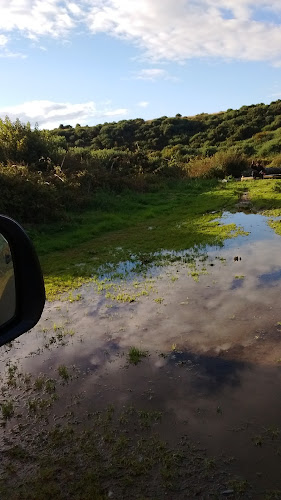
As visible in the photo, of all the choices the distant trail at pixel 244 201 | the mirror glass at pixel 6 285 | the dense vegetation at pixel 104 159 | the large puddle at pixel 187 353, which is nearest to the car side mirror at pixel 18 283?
the mirror glass at pixel 6 285

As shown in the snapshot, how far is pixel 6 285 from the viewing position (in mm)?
1688

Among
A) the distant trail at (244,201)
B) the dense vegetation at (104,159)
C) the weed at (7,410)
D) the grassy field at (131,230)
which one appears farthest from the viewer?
the distant trail at (244,201)

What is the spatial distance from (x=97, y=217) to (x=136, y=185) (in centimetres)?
715

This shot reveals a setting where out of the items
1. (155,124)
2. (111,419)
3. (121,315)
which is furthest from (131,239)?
(155,124)

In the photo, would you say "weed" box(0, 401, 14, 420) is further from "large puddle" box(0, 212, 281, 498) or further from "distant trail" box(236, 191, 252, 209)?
"distant trail" box(236, 191, 252, 209)

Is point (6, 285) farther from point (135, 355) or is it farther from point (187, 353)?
point (187, 353)

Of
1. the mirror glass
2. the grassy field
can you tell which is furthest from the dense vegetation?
the mirror glass

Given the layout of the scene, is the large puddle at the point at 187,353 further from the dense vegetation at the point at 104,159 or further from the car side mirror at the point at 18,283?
the dense vegetation at the point at 104,159

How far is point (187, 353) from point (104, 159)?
19.0 m

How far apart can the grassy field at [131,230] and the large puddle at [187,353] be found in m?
1.55

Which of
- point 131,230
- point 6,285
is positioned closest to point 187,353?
point 6,285

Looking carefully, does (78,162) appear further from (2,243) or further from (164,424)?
(2,243)

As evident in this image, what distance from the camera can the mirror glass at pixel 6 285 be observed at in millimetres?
1635

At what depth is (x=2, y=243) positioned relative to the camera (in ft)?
5.41
